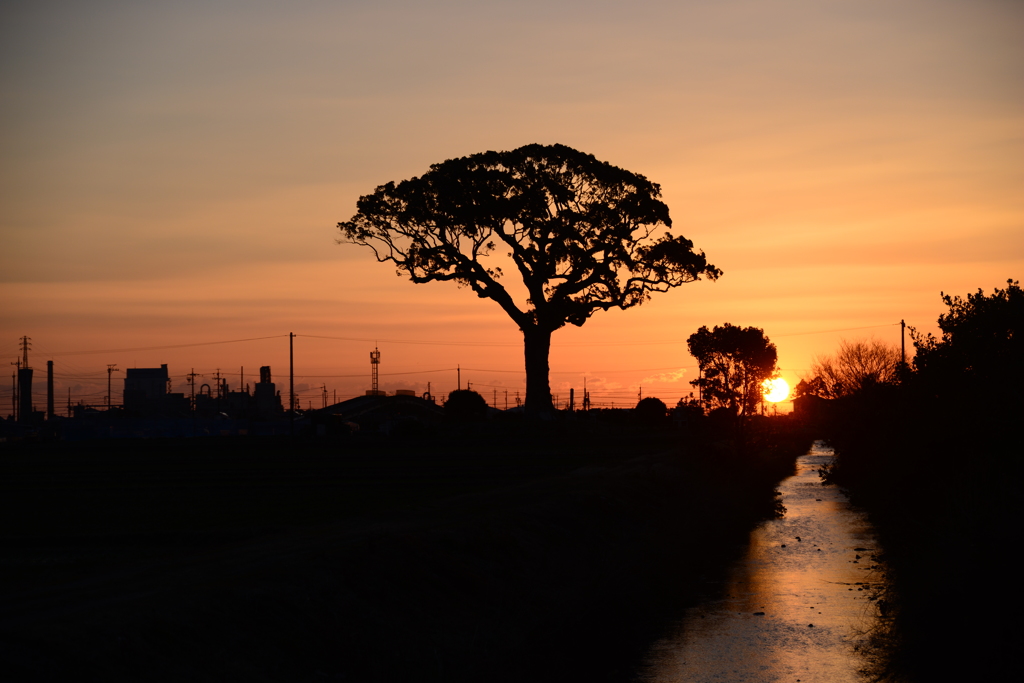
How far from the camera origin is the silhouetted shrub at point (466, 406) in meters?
97.4

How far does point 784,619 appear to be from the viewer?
2091 centimetres

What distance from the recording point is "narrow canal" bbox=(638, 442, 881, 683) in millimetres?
17250

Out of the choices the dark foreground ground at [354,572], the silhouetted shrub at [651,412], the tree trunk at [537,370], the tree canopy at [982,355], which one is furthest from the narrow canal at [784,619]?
the silhouetted shrub at [651,412]

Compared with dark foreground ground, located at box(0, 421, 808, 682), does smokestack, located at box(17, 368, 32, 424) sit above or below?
above

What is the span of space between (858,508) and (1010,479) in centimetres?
2253

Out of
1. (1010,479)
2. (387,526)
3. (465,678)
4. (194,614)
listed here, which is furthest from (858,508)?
(194,614)

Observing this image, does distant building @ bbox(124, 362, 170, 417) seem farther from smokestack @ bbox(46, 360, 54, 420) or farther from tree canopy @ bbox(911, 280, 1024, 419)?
tree canopy @ bbox(911, 280, 1024, 419)

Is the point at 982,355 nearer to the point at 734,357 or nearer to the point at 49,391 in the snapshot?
the point at 734,357

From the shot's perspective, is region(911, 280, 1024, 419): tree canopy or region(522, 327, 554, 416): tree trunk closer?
region(911, 280, 1024, 419): tree canopy

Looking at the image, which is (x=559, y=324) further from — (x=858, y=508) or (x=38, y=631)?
(x=38, y=631)

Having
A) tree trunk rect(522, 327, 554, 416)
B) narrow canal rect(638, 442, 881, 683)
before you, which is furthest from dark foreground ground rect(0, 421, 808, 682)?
tree trunk rect(522, 327, 554, 416)

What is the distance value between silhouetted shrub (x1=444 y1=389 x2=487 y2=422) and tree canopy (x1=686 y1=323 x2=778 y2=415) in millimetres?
22879

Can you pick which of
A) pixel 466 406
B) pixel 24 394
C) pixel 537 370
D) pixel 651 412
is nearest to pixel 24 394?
pixel 24 394

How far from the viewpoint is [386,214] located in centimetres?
6506
